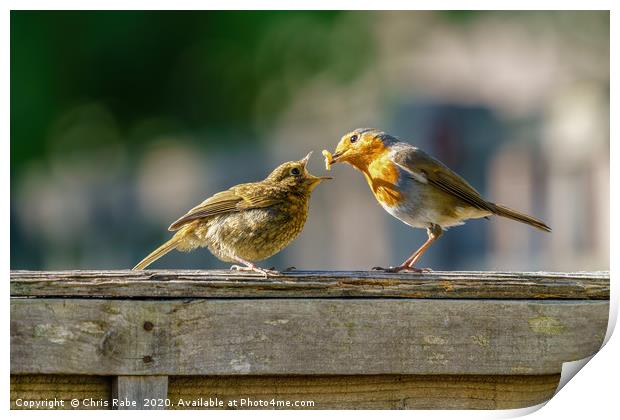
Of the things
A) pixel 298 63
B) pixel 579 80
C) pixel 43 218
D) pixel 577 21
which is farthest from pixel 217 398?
pixel 298 63

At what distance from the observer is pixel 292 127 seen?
8.49 meters

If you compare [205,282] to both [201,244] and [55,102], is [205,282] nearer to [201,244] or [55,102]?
[201,244]

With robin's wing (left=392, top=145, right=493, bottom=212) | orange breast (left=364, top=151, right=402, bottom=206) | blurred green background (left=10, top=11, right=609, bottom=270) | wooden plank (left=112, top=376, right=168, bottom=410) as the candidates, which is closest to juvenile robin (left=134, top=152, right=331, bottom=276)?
orange breast (left=364, top=151, right=402, bottom=206)

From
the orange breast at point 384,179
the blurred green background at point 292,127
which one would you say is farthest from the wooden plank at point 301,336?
the blurred green background at point 292,127

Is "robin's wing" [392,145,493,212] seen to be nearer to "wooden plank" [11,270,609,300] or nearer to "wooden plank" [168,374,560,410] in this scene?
"wooden plank" [11,270,609,300]

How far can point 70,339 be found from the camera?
313 cm

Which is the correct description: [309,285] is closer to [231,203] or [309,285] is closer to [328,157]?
[328,157]

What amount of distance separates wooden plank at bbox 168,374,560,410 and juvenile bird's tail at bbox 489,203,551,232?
86 centimetres

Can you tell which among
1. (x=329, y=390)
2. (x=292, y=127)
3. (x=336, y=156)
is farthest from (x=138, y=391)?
(x=292, y=127)

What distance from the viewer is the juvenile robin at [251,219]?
397 centimetres

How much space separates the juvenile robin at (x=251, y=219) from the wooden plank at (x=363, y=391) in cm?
Result: 71

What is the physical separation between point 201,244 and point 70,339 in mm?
1113

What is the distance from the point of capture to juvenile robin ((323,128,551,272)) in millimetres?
4258

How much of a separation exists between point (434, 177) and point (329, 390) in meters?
1.48
